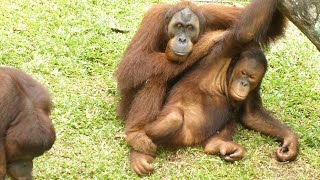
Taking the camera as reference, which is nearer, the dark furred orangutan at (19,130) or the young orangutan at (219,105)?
the dark furred orangutan at (19,130)

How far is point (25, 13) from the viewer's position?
6.95 metres

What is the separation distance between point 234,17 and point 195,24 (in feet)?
1.42

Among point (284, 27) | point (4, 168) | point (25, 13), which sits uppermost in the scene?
point (284, 27)

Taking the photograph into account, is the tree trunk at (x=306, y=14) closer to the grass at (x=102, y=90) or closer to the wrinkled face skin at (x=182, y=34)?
the wrinkled face skin at (x=182, y=34)

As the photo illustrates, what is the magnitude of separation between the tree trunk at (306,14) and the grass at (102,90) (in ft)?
3.71

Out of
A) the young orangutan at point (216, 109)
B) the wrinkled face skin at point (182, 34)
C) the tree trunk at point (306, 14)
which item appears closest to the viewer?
the tree trunk at point (306, 14)

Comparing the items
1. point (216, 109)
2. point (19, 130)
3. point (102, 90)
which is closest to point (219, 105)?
point (216, 109)

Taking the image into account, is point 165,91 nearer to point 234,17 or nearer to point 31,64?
point 234,17

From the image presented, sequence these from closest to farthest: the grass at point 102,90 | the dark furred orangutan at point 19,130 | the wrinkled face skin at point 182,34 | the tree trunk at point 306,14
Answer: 1. the dark furred orangutan at point 19,130
2. the tree trunk at point 306,14
3. the grass at point 102,90
4. the wrinkled face skin at point 182,34

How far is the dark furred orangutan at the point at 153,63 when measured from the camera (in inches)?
201

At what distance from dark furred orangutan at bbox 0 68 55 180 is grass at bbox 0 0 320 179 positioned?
2.48 ft

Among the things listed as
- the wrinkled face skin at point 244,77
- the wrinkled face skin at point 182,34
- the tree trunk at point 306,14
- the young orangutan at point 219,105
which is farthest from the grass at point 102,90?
the tree trunk at point 306,14

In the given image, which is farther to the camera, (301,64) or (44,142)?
(301,64)

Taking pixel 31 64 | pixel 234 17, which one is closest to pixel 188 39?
pixel 234 17
